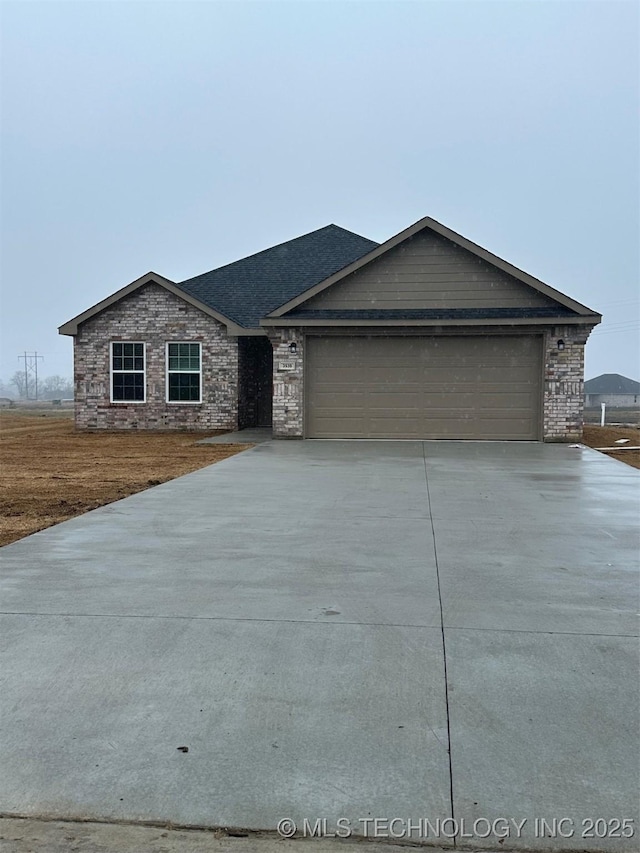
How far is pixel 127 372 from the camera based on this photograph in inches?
856

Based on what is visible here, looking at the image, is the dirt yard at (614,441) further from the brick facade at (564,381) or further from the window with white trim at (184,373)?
the window with white trim at (184,373)

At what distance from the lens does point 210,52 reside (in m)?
44.2

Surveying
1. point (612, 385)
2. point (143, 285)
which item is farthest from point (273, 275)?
point (612, 385)

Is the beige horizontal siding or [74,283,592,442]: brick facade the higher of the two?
the beige horizontal siding

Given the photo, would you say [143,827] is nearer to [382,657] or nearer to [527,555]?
[382,657]

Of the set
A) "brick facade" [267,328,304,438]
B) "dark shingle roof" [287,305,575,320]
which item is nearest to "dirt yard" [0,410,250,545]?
"brick facade" [267,328,304,438]

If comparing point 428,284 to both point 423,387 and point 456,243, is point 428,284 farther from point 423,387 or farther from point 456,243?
point 423,387

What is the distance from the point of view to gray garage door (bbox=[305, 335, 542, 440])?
16.9 m

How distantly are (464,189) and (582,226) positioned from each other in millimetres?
37903

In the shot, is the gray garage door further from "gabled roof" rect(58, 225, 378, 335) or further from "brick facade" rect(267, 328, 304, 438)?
"gabled roof" rect(58, 225, 378, 335)

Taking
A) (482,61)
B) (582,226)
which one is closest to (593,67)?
(482,61)

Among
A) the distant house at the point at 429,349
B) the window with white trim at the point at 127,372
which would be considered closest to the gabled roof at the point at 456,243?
the distant house at the point at 429,349

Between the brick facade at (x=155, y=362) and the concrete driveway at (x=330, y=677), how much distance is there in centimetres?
1425

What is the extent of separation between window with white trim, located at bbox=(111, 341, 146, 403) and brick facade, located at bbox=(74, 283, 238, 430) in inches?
6.1
